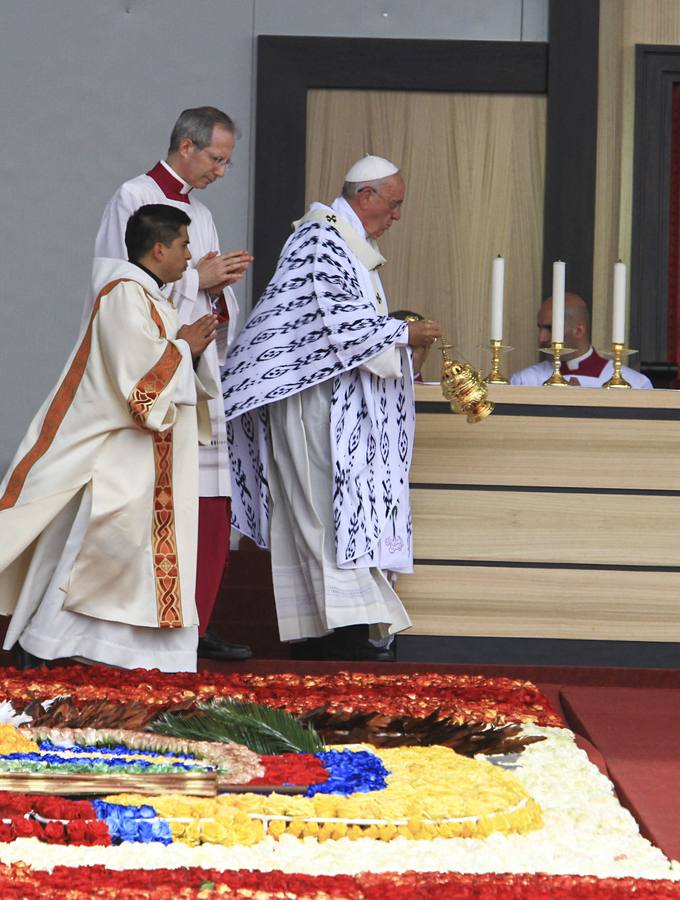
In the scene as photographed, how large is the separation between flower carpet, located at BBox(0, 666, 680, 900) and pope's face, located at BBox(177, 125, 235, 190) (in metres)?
2.38

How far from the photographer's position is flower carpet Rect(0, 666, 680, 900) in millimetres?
2176

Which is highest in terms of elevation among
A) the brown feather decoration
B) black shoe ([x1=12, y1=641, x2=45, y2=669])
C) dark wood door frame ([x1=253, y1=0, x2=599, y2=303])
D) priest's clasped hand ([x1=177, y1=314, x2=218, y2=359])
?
dark wood door frame ([x1=253, y1=0, x2=599, y2=303])

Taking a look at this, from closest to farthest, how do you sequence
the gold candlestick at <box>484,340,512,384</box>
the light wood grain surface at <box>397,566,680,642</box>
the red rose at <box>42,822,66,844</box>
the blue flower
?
the red rose at <box>42,822,66,844</box> → the blue flower → the light wood grain surface at <box>397,566,680,642</box> → the gold candlestick at <box>484,340,512,384</box>

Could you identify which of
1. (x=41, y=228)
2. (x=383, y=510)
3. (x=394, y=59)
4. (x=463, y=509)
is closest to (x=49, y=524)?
(x=383, y=510)

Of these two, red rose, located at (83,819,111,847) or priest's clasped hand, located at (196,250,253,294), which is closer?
red rose, located at (83,819,111,847)

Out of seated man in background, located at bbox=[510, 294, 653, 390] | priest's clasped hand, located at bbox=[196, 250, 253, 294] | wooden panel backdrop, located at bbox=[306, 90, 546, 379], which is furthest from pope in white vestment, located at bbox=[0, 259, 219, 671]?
wooden panel backdrop, located at bbox=[306, 90, 546, 379]

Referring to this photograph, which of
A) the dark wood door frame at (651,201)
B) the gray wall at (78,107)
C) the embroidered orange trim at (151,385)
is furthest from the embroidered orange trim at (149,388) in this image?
the dark wood door frame at (651,201)

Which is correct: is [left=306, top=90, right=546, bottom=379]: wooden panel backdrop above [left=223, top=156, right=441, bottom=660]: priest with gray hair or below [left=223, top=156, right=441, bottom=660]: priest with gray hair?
above

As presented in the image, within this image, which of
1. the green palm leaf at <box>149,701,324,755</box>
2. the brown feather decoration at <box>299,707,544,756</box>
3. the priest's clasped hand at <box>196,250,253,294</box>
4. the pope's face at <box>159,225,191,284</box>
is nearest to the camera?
the green palm leaf at <box>149,701,324,755</box>

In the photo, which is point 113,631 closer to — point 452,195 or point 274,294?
point 274,294

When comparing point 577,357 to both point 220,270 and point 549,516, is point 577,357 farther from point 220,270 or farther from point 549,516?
point 220,270

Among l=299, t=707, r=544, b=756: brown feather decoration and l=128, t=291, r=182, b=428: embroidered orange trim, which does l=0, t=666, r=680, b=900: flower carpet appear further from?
l=128, t=291, r=182, b=428: embroidered orange trim

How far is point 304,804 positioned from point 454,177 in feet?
19.0

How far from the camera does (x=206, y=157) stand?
540 centimetres
